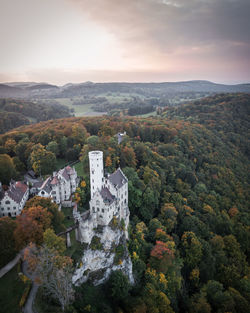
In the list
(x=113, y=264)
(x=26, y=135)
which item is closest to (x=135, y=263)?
(x=113, y=264)

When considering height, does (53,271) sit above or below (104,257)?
above

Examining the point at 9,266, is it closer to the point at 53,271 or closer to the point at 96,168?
the point at 53,271

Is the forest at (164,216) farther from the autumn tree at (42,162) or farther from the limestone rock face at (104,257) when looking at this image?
the limestone rock face at (104,257)

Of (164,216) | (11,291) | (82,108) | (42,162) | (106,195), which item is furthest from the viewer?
(82,108)

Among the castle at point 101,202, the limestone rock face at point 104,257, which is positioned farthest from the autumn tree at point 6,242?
the limestone rock face at point 104,257

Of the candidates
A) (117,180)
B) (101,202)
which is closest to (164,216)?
(117,180)

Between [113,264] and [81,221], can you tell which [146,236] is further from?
[81,221]
